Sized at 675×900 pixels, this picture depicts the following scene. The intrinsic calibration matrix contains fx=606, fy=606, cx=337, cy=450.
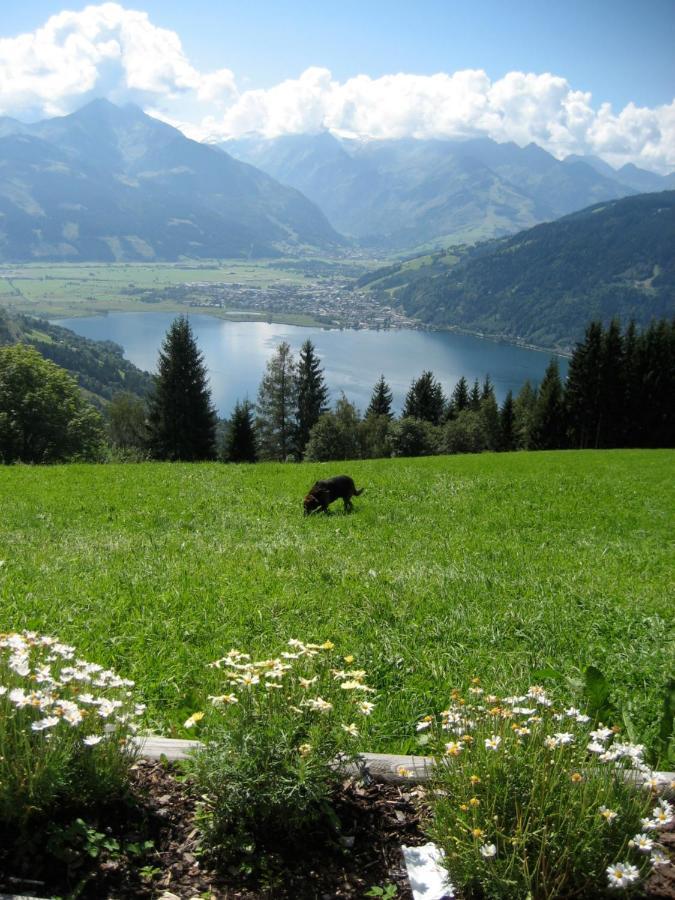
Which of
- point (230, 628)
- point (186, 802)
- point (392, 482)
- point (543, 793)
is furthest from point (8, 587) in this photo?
point (392, 482)

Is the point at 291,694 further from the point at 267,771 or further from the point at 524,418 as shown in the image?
the point at 524,418

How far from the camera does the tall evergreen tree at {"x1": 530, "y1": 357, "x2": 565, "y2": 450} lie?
68625 mm

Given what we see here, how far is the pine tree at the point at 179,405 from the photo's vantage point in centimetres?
4969

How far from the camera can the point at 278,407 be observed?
61812mm

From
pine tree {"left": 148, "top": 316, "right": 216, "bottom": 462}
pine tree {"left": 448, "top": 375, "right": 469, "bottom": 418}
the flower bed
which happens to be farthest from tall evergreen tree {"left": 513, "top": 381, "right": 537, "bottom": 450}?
the flower bed

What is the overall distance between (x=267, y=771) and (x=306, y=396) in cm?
6069

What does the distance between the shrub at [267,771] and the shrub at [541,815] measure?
0.60 m

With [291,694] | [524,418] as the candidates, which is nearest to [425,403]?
[524,418]

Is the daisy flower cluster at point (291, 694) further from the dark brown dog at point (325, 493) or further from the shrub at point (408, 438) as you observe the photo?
the shrub at point (408, 438)

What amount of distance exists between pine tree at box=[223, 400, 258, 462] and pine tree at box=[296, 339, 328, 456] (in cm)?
1110

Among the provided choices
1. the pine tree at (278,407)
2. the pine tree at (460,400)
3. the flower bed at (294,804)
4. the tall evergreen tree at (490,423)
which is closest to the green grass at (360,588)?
the flower bed at (294,804)

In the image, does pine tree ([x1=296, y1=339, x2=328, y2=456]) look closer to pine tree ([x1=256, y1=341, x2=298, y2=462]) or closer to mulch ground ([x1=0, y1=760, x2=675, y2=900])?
pine tree ([x1=256, y1=341, x2=298, y2=462])

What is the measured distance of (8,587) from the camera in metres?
6.95

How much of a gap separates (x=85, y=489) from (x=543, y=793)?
16.1 metres
